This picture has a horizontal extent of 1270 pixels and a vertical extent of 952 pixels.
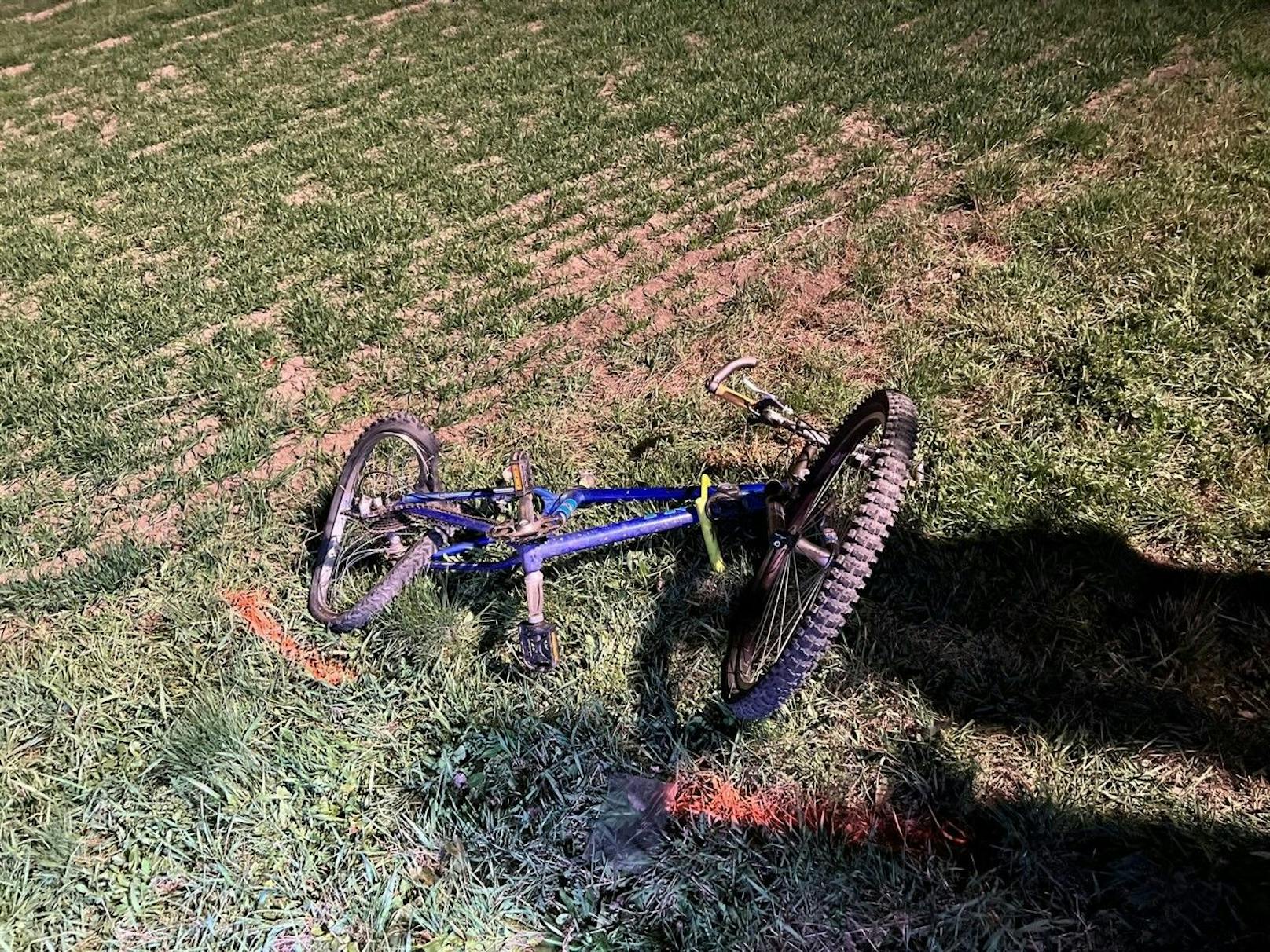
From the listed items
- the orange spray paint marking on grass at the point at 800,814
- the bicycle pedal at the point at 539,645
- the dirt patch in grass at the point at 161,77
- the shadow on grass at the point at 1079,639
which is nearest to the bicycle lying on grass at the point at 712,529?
the bicycle pedal at the point at 539,645

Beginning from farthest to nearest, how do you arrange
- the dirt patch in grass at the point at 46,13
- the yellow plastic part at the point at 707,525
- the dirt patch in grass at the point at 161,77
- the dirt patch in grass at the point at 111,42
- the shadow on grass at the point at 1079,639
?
1. the dirt patch in grass at the point at 46,13
2. the dirt patch in grass at the point at 111,42
3. the dirt patch in grass at the point at 161,77
4. the yellow plastic part at the point at 707,525
5. the shadow on grass at the point at 1079,639

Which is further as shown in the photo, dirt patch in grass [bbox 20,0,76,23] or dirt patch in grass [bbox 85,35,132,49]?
dirt patch in grass [bbox 20,0,76,23]

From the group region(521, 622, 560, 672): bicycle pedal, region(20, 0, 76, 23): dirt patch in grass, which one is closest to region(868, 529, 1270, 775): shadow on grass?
region(521, 622, 560, 672): bicycle pedal

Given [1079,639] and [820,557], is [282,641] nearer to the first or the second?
[820,557]

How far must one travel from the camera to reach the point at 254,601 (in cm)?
316

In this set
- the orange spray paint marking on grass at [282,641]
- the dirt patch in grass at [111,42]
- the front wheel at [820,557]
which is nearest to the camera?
the front wheel at [820,557]

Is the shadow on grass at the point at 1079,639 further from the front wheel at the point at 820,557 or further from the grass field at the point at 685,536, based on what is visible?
the front wheel at the point at 820,557

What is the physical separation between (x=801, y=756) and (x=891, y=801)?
281 mm

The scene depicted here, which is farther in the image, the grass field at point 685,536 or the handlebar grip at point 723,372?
the handlebar grip at point 723,372

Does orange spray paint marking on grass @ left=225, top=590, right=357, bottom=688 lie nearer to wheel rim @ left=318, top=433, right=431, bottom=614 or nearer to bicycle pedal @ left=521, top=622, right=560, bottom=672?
wheel rim @ left=318, top=433, right=431, bottom=614

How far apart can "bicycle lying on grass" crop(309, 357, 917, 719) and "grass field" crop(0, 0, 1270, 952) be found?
18 centimetres

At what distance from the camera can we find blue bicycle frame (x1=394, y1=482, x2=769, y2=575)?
104 inches

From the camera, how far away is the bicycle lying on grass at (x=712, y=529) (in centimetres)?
203

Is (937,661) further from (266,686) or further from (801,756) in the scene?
(266,686)
